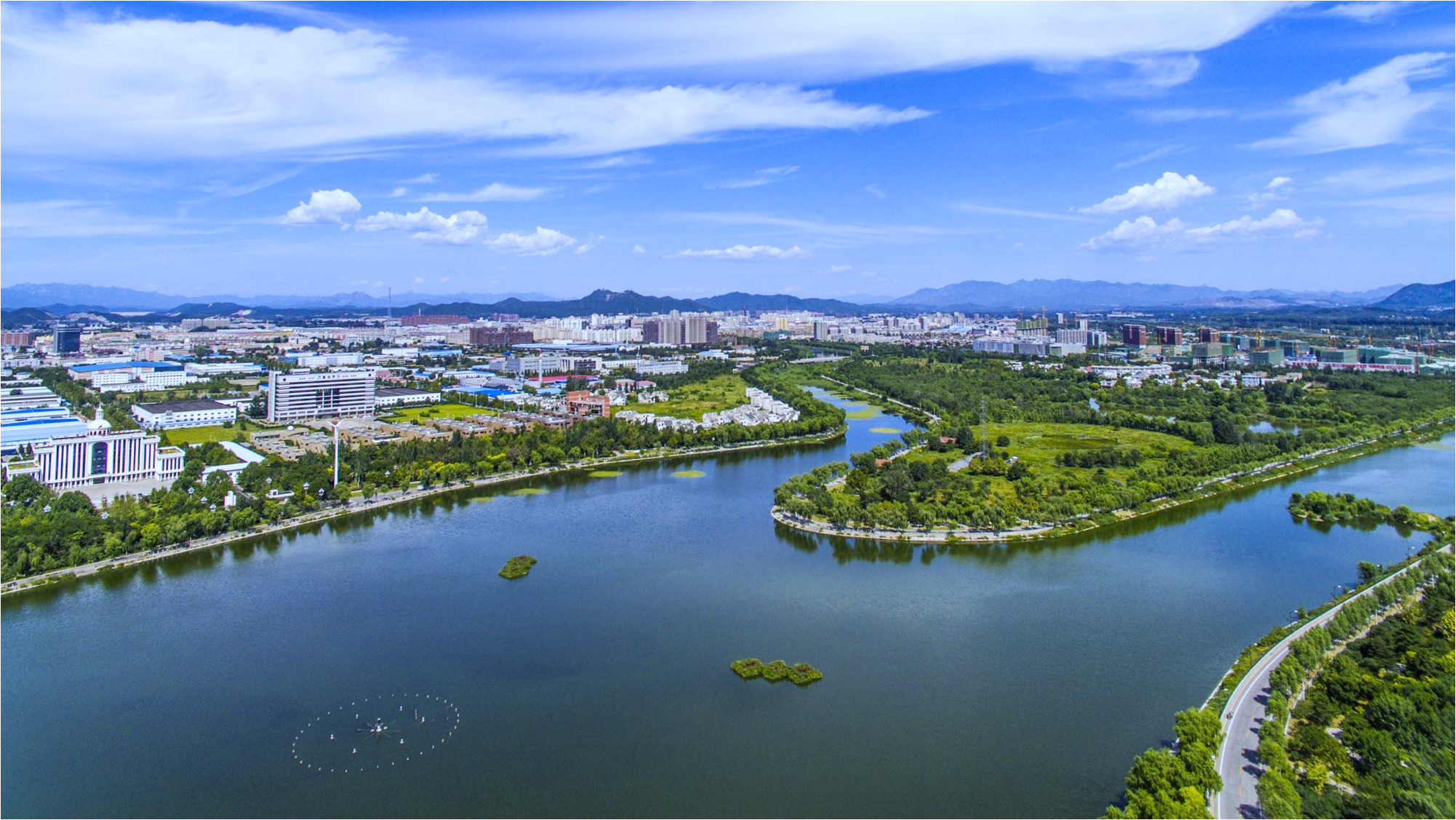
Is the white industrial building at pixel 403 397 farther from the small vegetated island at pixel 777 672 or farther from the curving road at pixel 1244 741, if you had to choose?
the curving road at pixel 1244 741

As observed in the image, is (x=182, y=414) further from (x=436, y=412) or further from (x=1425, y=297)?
(x=1425, y=297)

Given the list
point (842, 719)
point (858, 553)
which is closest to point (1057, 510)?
point (858, 553)

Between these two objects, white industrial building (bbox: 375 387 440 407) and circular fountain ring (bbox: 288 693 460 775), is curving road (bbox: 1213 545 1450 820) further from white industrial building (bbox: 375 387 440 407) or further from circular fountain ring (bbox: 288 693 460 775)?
white industrial building (bbox: 375 387 440 407)

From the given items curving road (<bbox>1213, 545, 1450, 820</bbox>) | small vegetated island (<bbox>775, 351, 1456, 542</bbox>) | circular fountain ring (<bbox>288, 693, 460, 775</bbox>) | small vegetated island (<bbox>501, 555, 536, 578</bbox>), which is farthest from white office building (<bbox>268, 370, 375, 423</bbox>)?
curving road (<bbox>1213, 545, 1450, 820</bbox>)

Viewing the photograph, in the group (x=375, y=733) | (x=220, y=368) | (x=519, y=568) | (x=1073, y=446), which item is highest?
(x=220, y=368)

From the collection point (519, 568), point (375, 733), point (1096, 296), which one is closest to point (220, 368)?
point (519, 568)

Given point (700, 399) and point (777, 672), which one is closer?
point (777, 672)

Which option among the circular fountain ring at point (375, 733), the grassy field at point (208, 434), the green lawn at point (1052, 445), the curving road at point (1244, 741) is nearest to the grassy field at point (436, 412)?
the grassy field at point (208, 434)
